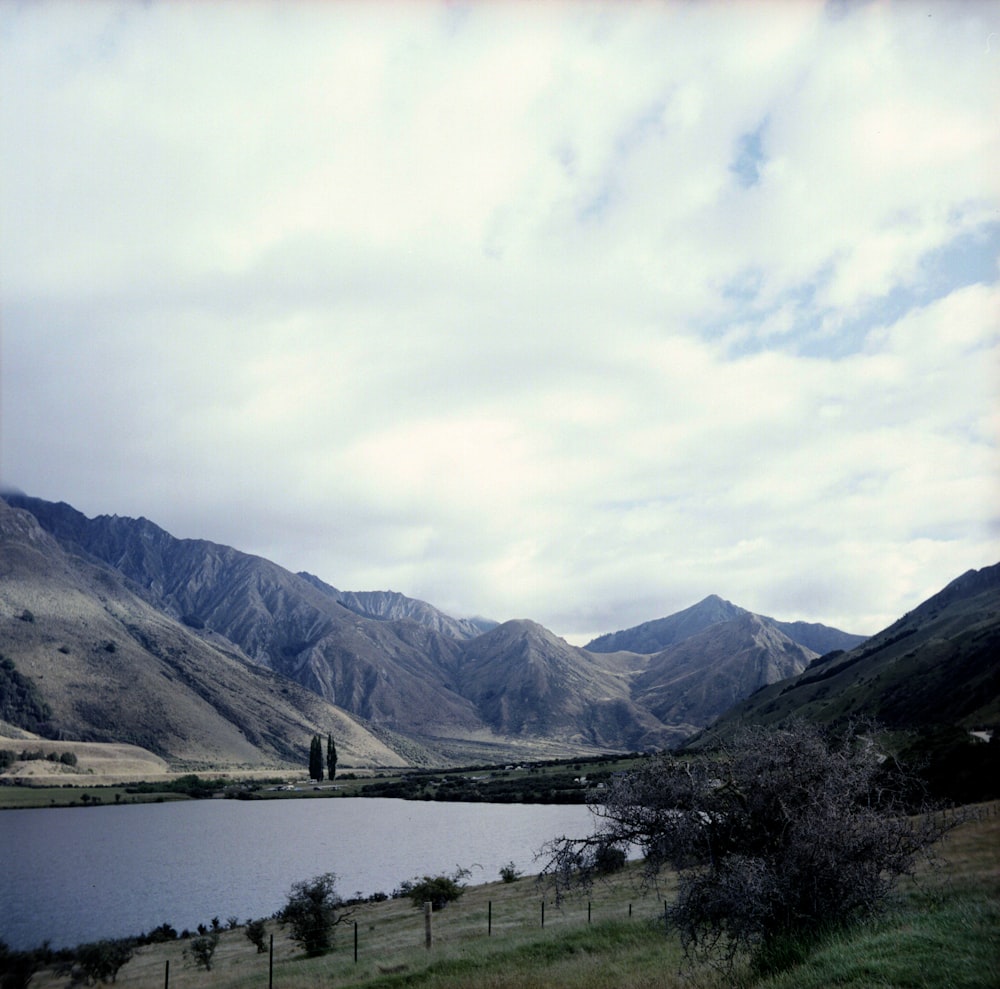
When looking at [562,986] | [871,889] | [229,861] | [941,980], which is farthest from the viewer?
[229,861]

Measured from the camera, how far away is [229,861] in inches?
3059

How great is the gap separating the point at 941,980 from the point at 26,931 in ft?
190

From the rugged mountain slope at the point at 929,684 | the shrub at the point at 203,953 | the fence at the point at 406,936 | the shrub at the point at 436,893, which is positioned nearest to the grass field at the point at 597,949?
the fence at the point at 406,936

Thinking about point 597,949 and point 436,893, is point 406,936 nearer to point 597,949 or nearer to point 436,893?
point 436,893

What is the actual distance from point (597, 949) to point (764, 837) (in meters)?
12.7

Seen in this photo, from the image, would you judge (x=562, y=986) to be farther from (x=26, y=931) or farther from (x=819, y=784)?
(x=26, y=931)

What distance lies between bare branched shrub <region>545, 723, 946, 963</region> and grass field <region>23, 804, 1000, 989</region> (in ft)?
2.89

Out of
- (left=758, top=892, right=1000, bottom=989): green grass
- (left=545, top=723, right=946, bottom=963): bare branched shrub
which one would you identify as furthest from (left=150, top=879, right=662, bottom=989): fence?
(left=758, top=892, right=1000, bottom=989): green grass

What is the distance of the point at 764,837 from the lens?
→ 1495 cm

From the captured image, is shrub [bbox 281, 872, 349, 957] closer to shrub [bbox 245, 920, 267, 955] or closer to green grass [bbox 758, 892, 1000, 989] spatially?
shrub [bbox 245, 920, 267, 955]

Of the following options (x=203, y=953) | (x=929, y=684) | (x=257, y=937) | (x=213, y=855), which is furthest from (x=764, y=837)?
(x=929, y=684)

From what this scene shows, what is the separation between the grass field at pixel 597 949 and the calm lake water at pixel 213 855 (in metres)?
5.81

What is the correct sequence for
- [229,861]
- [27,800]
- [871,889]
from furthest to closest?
[27,800]
[229,861]
[871,889]

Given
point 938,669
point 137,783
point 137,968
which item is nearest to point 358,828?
point 137,968
